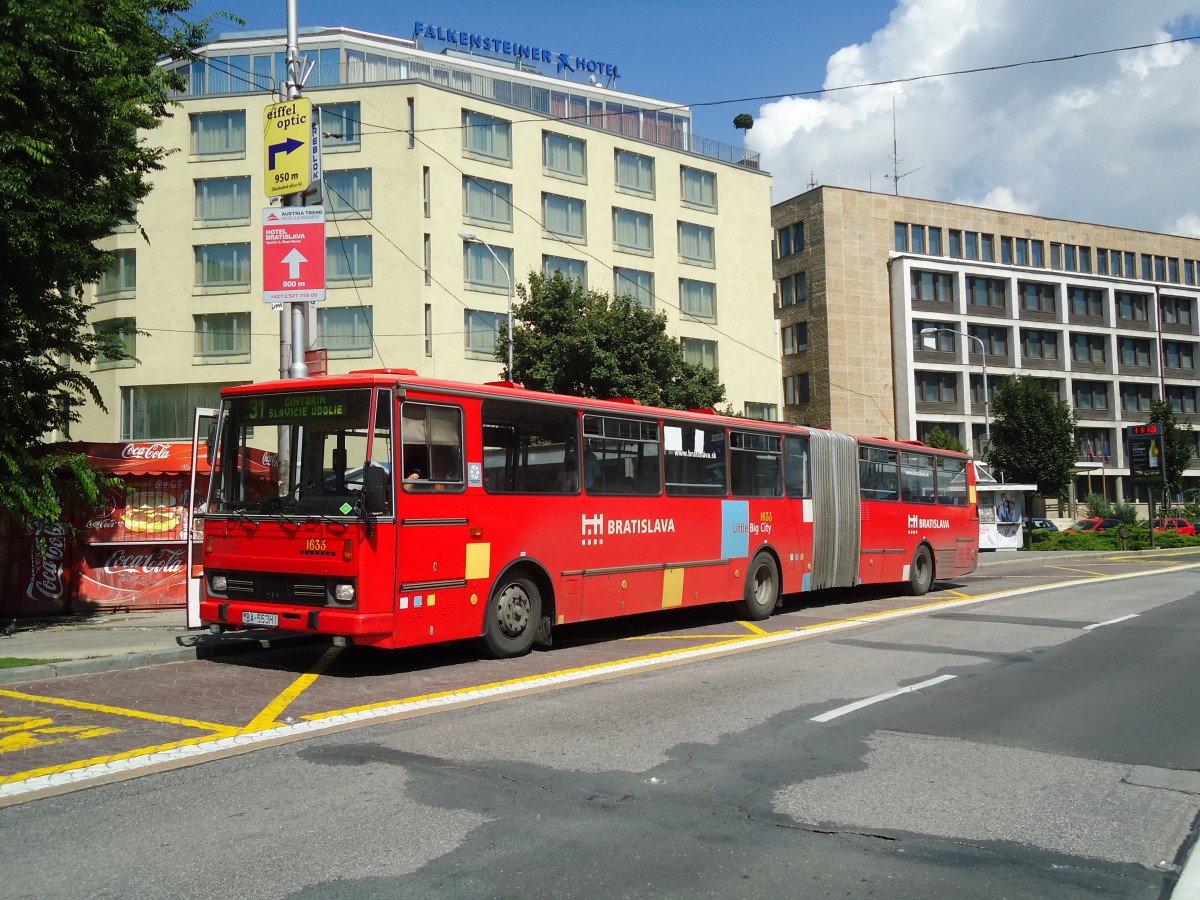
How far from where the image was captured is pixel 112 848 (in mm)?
4930

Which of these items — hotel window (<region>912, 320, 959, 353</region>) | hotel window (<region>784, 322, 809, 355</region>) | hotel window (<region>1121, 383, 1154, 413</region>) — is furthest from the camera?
hotel window (<region>1121, 383, 1154, 413</region>)

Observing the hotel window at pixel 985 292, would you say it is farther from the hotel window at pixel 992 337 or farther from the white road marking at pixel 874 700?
the white road marking at pixel 874 700

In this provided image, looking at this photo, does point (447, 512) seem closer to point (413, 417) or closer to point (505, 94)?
point (413, 417)

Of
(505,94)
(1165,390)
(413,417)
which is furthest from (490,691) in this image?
(1165,390)

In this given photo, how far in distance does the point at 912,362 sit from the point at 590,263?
28601 mm

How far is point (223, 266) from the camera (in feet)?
133

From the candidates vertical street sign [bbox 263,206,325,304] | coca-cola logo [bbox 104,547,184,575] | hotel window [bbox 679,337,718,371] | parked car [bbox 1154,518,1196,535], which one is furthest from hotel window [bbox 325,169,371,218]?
parked car [bbox 1154,518,1196,535]

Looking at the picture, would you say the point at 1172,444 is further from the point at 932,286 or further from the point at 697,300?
the point at 697,300

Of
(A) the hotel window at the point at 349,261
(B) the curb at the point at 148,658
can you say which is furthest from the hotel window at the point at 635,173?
(B) the curb at the point at 148,658

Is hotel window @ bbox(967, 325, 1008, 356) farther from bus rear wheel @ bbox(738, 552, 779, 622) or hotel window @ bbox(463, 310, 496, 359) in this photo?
bus rear wheel @ bbox(738, 552, 779, 622)

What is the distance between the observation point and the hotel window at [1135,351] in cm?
7494

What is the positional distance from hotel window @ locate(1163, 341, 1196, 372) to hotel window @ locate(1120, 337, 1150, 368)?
1.91 meters

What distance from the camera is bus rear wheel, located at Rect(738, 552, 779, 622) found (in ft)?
51.0

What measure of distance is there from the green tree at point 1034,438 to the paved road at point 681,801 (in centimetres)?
4816
